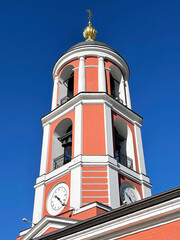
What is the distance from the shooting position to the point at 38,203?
56.9 feet

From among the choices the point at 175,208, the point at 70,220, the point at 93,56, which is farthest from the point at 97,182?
the point at 93,56

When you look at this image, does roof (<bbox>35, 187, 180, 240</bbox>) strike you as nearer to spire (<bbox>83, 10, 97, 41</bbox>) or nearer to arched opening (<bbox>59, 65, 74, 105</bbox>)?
arched opening (<bbox>59, 65, 74, 105</bbox>)

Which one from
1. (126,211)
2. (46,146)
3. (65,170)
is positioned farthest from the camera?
(46,146)

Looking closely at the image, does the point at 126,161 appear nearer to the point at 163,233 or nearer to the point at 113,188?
the point at 113,188

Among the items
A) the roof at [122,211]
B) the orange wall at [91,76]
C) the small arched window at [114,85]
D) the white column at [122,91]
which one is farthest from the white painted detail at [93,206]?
the small arched window at [114,85]

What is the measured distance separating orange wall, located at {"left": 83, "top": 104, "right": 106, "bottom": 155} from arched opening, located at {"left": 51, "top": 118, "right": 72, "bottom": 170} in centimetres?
144

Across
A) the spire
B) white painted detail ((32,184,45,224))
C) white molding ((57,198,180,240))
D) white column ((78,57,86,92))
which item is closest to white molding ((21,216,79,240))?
white painted detail ((32,184,45,224))

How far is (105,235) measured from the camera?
10547 mm

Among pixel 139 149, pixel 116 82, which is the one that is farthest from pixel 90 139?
pixel 116 82

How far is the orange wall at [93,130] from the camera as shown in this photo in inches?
679

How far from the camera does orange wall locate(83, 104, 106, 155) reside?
17.2m

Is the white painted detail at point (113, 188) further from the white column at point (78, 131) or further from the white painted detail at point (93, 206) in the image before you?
the white column at point (78, 131)

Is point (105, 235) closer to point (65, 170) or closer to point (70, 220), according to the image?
point (70, 220)

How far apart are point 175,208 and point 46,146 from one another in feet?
36.2
